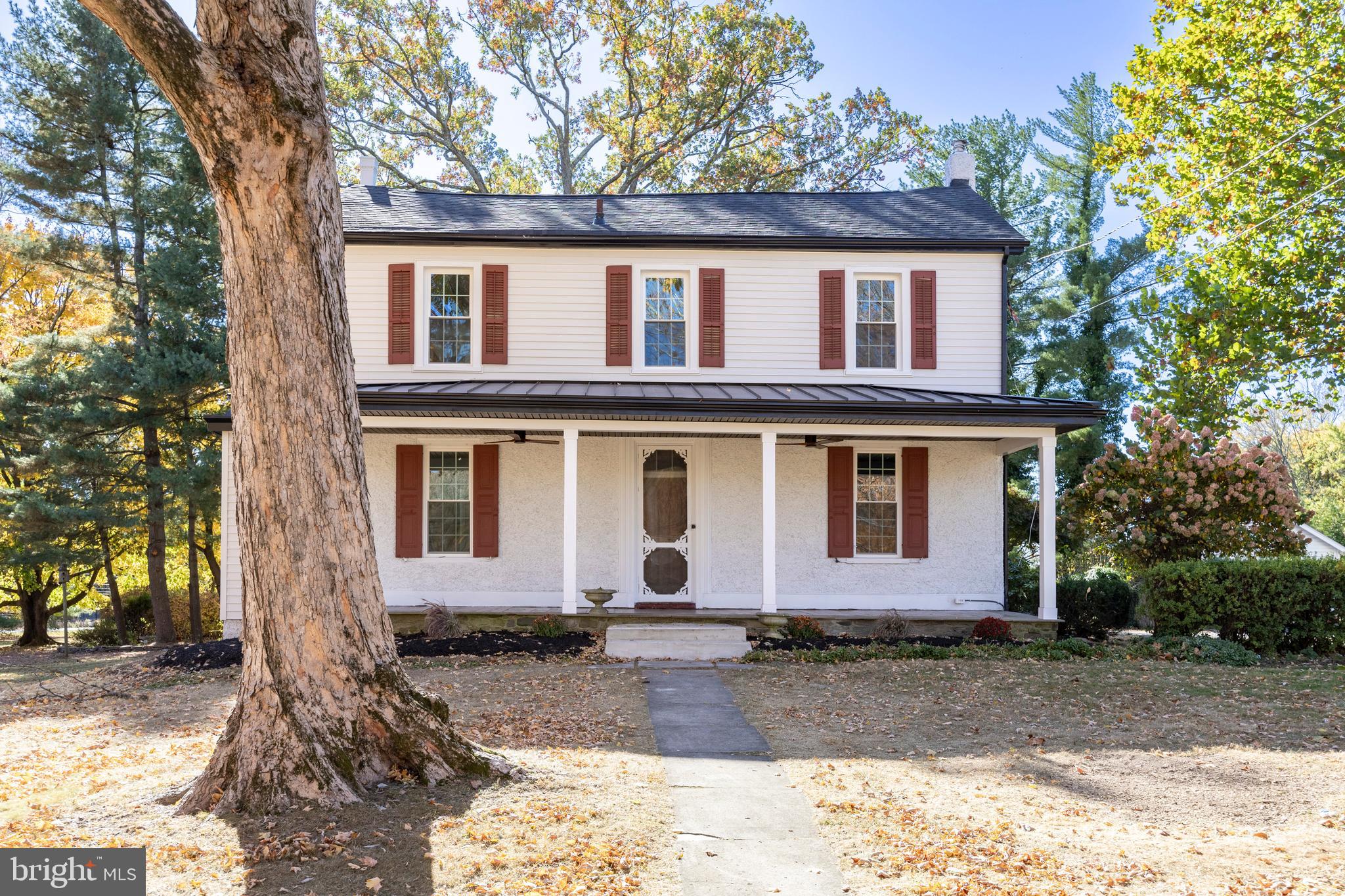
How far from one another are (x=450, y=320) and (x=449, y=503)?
273 centimetres

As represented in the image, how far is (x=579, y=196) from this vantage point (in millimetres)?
16172

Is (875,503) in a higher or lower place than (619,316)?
lower

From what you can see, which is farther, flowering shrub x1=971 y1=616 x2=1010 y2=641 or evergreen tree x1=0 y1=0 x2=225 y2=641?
evergreen tree x1=0 y1=0 x2=225 y2=641

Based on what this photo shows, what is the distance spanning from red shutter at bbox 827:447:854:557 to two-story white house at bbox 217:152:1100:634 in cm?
3

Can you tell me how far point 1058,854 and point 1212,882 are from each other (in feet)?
2.10

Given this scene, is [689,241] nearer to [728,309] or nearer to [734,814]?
[728,309]

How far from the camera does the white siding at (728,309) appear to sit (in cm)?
1387

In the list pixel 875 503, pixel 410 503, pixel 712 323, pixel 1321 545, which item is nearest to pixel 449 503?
pixel 410 503

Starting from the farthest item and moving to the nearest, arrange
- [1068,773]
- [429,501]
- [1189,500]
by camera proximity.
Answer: [429,501], [1189,500], [1068,773]

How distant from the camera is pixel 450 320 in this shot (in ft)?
45.6

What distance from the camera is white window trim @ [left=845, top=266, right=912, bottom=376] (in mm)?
13922

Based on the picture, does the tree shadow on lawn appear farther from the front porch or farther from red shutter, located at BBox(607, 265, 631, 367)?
red shutter, located at BBox(607, 265, 631, 367)

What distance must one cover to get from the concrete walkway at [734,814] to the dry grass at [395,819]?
138 mm

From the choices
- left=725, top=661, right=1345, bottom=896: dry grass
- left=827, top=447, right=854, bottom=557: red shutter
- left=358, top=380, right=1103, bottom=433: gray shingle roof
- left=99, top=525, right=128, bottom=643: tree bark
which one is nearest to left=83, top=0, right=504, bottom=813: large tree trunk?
left=725, top=661, right=1345, bottom=896: dry grass
